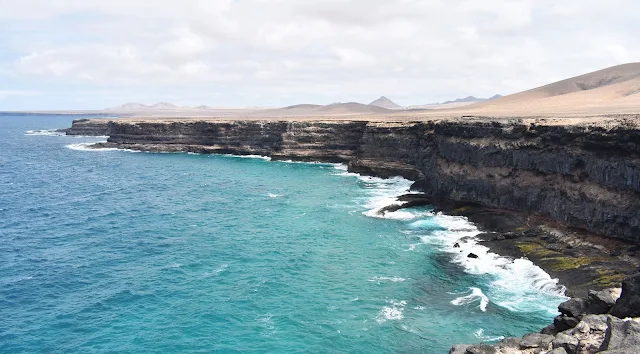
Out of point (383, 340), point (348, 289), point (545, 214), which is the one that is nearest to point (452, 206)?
point (545, 214)

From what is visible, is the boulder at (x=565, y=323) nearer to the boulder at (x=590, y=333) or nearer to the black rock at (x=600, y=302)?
the black rock at (x=600, y=302)

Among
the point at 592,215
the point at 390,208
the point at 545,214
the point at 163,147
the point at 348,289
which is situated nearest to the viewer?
the point at 348,289

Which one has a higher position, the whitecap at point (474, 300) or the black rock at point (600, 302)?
the black rock at point (600, 302)

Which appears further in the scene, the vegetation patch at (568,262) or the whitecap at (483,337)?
the vegetation patch at (568,262)

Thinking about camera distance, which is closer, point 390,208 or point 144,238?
point 144,238

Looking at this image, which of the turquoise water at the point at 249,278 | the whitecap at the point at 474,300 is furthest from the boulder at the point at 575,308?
the whitecap at the point at 474,300

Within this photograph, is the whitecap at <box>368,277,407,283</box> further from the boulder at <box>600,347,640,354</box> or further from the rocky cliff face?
the rocky cliff face

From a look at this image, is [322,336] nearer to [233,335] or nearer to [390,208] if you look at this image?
[233,335]
